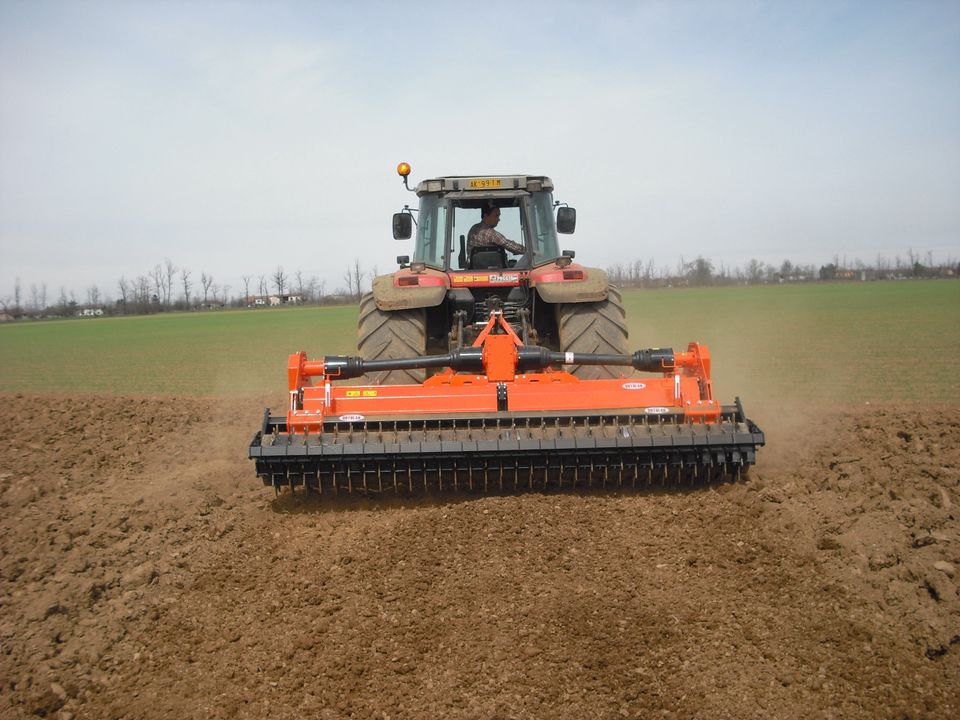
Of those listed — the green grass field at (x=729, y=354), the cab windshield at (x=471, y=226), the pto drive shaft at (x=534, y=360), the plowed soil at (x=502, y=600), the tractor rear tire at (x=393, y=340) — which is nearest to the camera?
the plowed soil at (x=502, y=600)

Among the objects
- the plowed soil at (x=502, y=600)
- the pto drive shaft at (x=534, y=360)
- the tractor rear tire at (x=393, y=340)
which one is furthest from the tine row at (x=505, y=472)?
the tractor rear tire at (x=393, y=340)

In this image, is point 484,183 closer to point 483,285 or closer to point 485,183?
point 485,183

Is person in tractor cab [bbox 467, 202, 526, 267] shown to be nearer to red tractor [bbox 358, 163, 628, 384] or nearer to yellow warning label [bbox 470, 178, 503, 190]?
red tractor [bbox 358, 163, 628, 384]

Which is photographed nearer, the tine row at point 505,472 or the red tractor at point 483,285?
the tine row at point 505,472

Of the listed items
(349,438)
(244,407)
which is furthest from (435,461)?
(244,407)

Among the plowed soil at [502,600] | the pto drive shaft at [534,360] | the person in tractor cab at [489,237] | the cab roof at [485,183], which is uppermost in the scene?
the cab roof at [485,183]

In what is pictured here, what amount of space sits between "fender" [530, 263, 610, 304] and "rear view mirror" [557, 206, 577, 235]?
31.7 inches

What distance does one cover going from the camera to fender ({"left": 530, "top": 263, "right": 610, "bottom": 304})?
21.6 ft

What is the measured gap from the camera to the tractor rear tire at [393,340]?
21.6 ft

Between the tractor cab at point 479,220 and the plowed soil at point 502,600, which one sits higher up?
the tractor cab at point 479,220

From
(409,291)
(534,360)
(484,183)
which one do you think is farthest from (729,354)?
(534,360)

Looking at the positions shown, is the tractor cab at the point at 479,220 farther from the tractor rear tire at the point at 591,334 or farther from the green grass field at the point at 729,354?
the green grass field at the point at 729,354

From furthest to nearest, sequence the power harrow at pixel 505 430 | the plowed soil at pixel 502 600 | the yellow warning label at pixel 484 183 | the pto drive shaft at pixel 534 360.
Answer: the yellow warning label at pixel 484 183, the pto drive shaft at pixel 534 360, the power harrow at pixel 505 430, the plowed soil at pixel 502 600

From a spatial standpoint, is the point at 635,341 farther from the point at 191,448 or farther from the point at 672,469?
the point at 672,469
